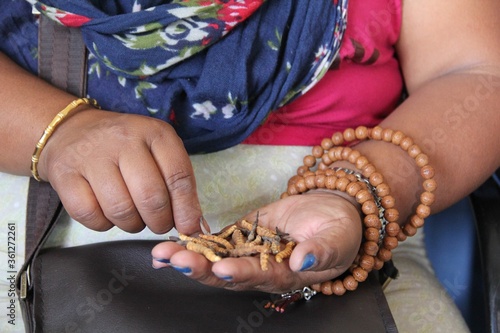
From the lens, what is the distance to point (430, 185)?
68 centimetres

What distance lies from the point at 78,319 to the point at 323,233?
10.5 inches

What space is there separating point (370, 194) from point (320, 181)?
0.06m

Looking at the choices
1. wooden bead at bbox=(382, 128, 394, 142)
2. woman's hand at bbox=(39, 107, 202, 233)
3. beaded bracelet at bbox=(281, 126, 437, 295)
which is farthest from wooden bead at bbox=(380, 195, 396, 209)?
woman's hand at bbox=(39, 107, 202, 233)

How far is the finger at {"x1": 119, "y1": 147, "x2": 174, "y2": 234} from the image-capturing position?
1.83ft

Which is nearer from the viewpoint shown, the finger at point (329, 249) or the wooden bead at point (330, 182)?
the finger at point (329, 249)

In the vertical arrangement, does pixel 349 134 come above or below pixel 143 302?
above

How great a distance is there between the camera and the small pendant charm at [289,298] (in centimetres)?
59

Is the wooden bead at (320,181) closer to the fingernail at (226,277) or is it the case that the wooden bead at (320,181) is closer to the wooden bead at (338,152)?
the wooden bead at (338,152)

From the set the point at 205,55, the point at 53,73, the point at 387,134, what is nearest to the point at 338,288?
the point at 387,134

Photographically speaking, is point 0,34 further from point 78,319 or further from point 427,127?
point 427,127

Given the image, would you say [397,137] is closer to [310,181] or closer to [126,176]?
[310,181]

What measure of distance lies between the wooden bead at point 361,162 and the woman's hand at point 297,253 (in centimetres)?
7

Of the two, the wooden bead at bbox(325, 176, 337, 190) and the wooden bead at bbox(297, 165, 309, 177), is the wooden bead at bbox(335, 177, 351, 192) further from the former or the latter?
the wooden bead at bbox(297, 165, 309, 177)

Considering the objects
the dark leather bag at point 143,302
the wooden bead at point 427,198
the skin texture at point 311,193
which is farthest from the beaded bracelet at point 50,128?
the wooden bead at point 427,198
